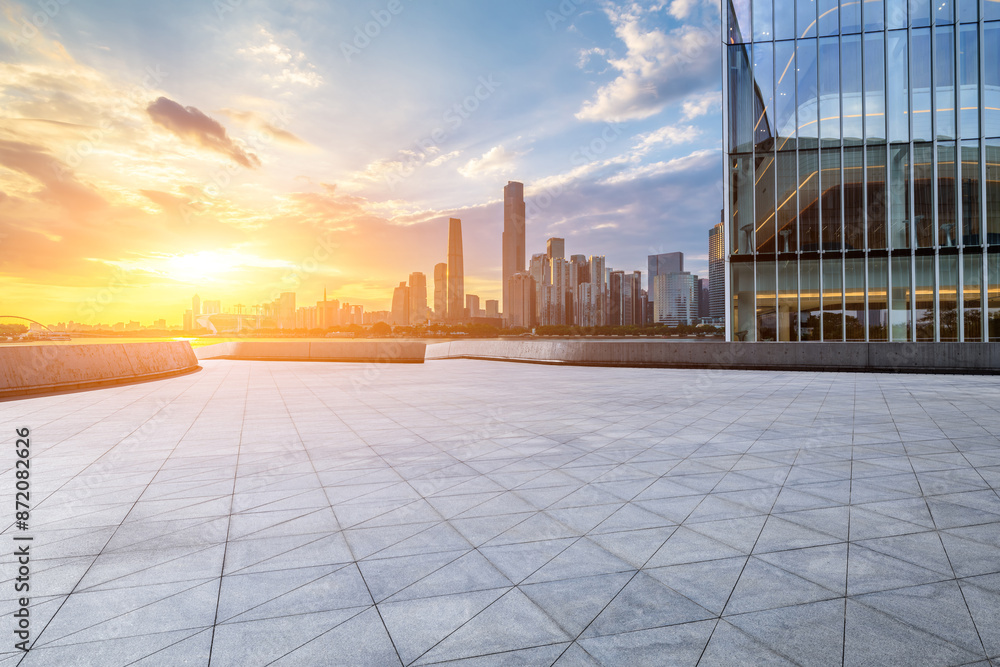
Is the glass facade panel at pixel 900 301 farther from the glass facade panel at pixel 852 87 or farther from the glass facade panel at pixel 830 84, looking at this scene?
the glass facade panel at pixel 830 84

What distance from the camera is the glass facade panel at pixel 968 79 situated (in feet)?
85.6

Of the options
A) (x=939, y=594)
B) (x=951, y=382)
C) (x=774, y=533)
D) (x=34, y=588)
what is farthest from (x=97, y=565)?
(x=951, y=382)

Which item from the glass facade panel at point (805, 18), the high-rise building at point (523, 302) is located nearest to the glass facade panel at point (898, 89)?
the glass facade panel at point (805, 18)

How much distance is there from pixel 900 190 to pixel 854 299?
6291mm

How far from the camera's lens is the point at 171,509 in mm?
4551

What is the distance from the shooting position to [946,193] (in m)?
26.5

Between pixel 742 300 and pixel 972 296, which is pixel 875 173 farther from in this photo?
pixel 742 300

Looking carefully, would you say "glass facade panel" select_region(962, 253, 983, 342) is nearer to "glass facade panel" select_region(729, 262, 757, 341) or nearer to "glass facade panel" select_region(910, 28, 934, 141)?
"glass facade panel" select_region(910, 28, 934, 141)

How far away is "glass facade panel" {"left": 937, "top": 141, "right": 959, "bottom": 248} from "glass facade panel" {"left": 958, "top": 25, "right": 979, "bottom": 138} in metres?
1.18

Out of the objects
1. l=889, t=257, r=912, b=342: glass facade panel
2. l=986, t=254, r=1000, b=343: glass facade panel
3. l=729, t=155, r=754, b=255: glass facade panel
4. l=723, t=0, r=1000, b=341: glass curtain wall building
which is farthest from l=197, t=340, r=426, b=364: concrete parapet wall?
l=986, t=254, r=1000, b=343: glass facade panel

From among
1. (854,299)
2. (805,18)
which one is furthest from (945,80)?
(854,299)

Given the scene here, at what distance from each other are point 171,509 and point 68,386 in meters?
12.0

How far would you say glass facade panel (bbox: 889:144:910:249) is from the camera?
26.7 meters

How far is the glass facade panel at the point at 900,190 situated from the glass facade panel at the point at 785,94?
5071 millimetres
